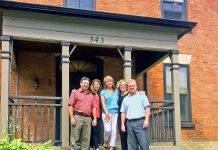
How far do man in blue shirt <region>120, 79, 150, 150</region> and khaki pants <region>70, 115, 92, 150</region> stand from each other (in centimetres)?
75

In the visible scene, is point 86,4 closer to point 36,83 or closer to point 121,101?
point 36,83

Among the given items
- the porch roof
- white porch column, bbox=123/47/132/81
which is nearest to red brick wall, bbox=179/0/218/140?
the porch roof

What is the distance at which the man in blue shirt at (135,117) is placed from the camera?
26.9 feet

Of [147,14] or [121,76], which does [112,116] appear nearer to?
[121,76]

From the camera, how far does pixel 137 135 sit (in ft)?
26.9

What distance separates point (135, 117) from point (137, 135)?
36 centimetres

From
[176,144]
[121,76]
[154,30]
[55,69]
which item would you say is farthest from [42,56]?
[176,144]

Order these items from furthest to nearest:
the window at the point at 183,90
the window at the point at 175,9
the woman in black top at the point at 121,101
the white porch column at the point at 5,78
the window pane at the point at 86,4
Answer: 1. the window at the point at 175,9
2. the window at the point at 183,90
3. the window pane at the point at 86,4
4. the white porch column at the point at 5,78
5. the woman in black top at the point at 121,101

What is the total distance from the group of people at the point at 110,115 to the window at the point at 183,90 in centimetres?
481

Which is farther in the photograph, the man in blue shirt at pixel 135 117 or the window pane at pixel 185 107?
the window pane at pixel 185 107

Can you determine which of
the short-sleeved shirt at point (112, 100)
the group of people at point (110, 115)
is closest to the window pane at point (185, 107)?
the group of people at point (110, 115)

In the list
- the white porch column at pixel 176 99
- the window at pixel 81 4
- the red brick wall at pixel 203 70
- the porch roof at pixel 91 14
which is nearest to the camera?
the porch roof at pixel 91 14

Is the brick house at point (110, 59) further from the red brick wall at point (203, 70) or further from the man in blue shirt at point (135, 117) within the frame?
the man in blue shirt at point (135, 117)

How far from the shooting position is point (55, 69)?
1223 cm
